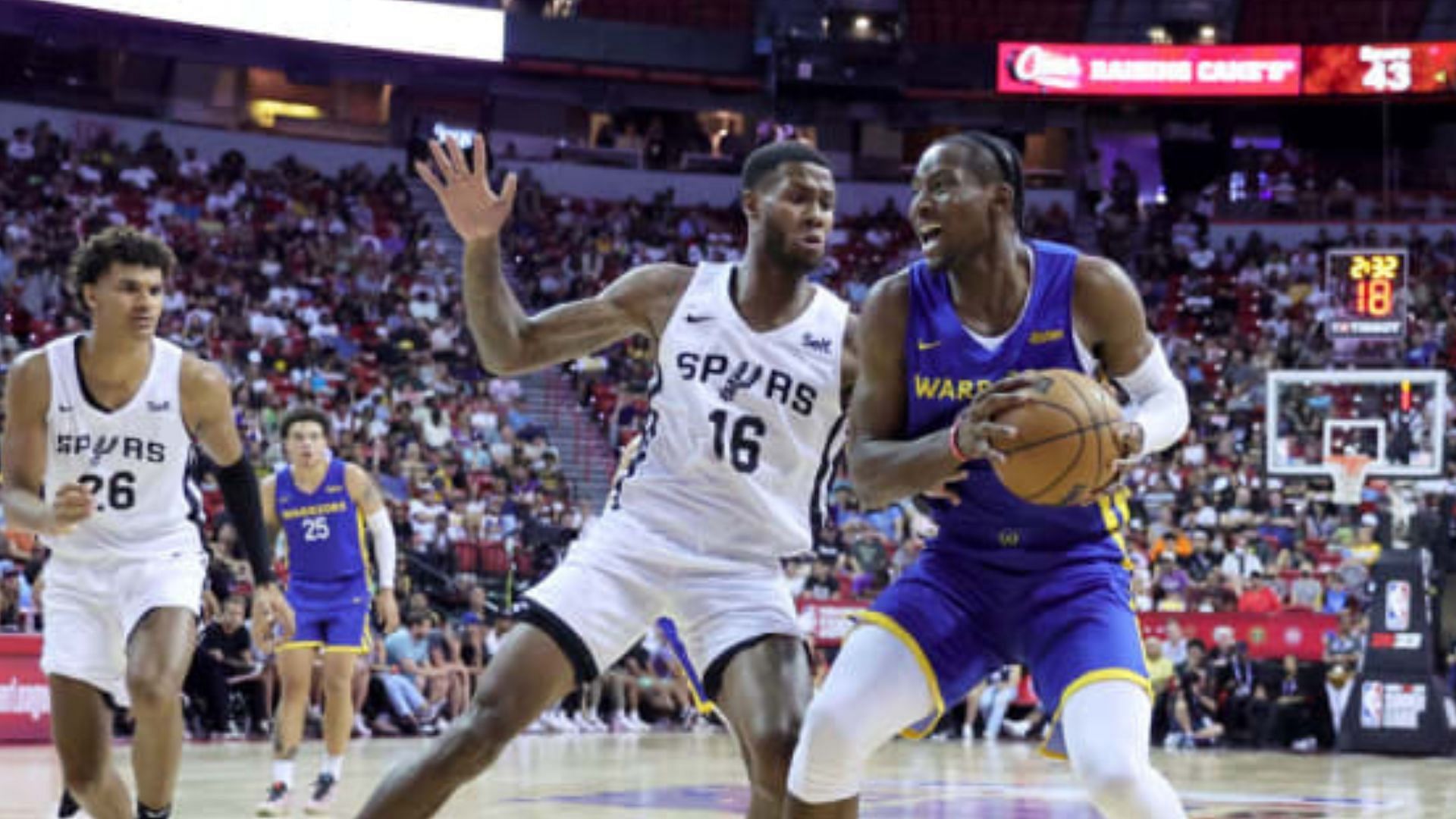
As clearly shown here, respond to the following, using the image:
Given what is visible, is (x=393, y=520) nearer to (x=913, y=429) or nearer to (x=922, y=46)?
(x=913, y=429)

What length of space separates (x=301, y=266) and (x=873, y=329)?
79.5ft

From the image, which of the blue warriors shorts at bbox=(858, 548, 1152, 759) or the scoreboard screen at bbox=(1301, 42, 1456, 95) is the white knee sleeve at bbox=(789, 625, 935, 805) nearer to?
the blue warriors shorts at bbox=(858, 548, 1152, 759)

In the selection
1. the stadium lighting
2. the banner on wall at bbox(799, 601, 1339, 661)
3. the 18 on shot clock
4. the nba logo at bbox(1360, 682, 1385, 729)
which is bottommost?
the nba logo at bbox(1360, 682, 1385, 729)

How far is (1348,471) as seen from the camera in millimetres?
19484

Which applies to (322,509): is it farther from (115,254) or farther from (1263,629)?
(1263,629)

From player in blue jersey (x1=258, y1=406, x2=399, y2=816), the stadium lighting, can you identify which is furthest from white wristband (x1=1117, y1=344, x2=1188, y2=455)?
the stadium lighting

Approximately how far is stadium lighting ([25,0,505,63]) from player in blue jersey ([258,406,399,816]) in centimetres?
1816

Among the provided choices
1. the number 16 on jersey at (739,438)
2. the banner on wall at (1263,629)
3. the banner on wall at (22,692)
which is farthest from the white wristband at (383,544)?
the banner on wall at (1263,629)

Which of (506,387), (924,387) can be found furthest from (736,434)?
(506,387)

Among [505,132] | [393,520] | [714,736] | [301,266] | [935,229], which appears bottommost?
[714,736]

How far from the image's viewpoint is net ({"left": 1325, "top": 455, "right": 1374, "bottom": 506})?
765 inches

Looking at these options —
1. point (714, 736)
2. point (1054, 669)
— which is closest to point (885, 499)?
point (1054, 669)

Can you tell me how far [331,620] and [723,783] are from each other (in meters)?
2.96

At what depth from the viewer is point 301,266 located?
2856cm
